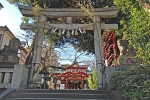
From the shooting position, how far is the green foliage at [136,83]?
3.54 meters

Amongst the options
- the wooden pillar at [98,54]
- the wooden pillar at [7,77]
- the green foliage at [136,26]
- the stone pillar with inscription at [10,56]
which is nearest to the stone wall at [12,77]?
the wooden pillar at [7,77]

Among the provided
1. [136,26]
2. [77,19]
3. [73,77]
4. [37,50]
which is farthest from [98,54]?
[73,77]

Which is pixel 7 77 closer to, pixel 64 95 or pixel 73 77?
pixel 64 95

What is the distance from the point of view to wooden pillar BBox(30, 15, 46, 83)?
7.34m

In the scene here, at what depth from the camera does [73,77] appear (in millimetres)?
19203

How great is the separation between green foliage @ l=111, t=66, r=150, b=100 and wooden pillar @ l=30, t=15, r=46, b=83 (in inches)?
148

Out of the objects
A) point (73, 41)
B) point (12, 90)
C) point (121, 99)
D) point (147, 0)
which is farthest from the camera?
point (73, 41)

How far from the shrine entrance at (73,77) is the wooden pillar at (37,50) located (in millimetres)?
10023

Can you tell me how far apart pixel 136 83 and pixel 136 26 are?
4.99 meters

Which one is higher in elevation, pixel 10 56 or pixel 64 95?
pixel 10 56

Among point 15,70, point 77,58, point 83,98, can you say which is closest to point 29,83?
point 15,70

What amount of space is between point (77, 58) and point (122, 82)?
12048mm

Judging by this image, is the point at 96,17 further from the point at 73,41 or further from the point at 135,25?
the point at 73,41

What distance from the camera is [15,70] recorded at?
5867 millimetres
